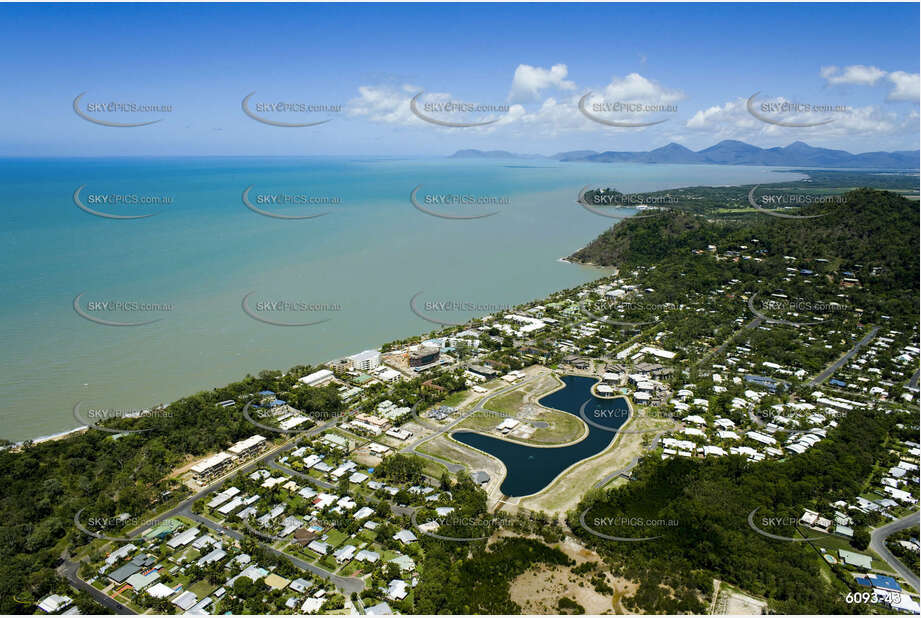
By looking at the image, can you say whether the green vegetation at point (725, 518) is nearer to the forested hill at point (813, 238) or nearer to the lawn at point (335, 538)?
the lawn at point (335, 538)

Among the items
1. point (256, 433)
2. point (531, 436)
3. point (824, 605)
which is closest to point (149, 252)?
point (256, 433)

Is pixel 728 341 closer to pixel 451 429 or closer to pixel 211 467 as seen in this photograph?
pixel 451 429

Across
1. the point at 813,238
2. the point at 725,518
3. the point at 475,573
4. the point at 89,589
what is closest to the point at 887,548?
the point at 725,518

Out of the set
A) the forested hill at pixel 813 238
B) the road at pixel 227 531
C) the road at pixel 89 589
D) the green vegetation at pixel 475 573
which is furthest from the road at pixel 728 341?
the road at pixel 89 589

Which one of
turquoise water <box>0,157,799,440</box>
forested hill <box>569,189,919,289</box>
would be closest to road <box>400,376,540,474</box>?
turquoise water <box>0,157,799,440</box>

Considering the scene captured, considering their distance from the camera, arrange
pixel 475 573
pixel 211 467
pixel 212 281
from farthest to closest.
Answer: pixel 212 281 < pixel 211 467 < pixel 475 573

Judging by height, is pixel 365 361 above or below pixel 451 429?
above
